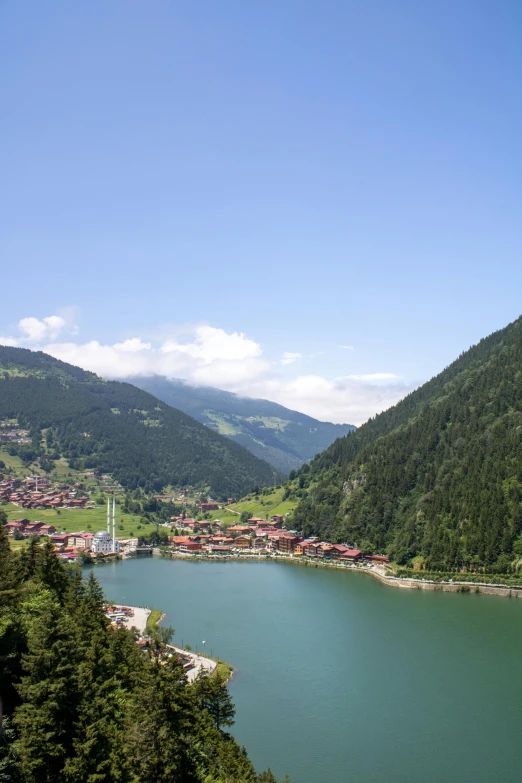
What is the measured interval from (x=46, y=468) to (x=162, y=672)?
133 m

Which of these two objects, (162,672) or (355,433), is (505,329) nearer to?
(355,433)

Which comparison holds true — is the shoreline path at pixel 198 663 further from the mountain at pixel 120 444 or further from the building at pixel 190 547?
the mountain at pixel 120 444

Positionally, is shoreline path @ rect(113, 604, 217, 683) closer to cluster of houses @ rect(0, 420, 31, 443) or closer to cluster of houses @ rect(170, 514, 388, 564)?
cluster of houses @ rect(170, 514, 388, 564)

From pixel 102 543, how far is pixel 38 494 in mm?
37424

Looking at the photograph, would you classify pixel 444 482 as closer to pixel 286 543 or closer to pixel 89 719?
pixel 286 543

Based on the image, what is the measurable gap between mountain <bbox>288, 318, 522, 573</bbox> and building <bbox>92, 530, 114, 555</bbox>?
2857 cm

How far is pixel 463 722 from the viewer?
30062mm

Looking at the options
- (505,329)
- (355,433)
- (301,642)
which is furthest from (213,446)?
(301,642)

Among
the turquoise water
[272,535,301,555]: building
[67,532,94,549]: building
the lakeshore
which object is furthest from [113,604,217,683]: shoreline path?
[67,532,94,549]: building

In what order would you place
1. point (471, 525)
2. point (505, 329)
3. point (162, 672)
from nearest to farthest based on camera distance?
point (162, 672)
point (471, 525)
point (505, 329)

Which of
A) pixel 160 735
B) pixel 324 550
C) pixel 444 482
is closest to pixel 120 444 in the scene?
pixel 324 550

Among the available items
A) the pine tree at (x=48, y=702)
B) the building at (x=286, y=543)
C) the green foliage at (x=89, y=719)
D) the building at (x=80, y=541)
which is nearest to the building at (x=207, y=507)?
the building at (x=80, y=541)

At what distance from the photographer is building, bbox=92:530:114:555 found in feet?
287

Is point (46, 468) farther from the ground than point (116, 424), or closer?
closer
